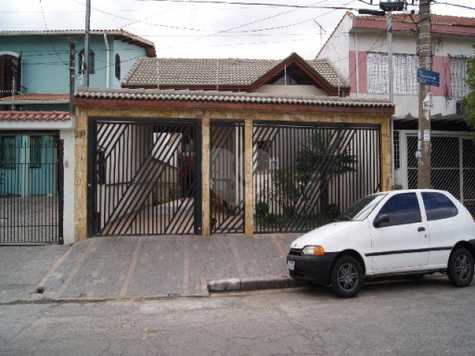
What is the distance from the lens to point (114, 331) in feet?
18.1

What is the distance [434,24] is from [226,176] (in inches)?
451

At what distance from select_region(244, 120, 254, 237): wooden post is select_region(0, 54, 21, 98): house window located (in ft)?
50.9

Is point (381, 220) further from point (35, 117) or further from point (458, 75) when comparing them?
point (458, 75)

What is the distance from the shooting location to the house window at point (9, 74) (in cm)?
2167

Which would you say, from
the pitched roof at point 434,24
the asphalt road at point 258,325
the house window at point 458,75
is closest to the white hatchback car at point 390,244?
the asphalt road at point 258,325

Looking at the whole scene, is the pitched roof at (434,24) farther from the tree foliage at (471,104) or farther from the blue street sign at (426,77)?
the blue street sign at (426,77)

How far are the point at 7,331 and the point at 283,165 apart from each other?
7.77 metres

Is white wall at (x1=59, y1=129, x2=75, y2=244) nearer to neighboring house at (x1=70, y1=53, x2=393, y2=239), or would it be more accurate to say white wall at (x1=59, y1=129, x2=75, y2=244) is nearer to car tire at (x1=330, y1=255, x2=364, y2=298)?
neighboring house at (x1=70, y1=53, x2=393, y2=239)

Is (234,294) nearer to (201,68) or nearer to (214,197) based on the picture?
(214,197)

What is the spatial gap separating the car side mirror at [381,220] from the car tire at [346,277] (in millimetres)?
708

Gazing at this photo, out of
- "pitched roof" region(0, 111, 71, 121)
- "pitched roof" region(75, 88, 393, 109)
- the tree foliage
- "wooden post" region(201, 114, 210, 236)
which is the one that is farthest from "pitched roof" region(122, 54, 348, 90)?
"pitched roof" region(0, 111, 71, 121)

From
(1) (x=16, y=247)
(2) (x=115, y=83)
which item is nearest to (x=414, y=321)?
(1) (x=16, y=247)

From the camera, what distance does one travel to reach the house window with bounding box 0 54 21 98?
2167 centimetres

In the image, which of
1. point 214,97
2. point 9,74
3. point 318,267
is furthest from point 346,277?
point 9,74
